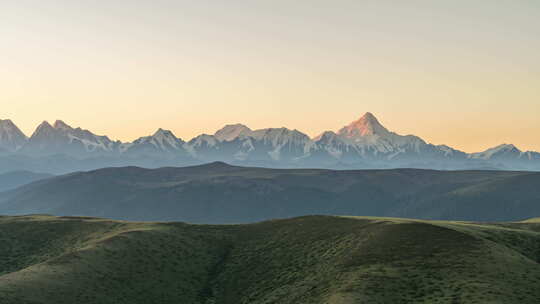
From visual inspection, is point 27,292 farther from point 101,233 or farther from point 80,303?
point 101,233

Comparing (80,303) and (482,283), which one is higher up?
(482,283)

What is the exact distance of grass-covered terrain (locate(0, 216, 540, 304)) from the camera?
75.5m

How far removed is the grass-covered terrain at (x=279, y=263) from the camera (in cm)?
7550

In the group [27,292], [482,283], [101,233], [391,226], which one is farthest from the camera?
[101,233]

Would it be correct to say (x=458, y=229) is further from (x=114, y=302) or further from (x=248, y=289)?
(x=114, y=302)

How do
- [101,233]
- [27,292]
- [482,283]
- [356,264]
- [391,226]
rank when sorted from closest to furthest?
[482,283], [27,292], [356,264], [391,226], [101,233]

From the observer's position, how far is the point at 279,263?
106938mm

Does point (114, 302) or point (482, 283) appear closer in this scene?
point (482, 283)

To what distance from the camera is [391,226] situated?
10656cm

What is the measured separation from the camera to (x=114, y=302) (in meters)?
89.4

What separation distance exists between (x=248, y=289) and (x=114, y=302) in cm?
2472

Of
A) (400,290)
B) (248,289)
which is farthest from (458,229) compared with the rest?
(248,289)

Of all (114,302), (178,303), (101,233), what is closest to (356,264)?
(178,303)

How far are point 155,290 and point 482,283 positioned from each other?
192ft
